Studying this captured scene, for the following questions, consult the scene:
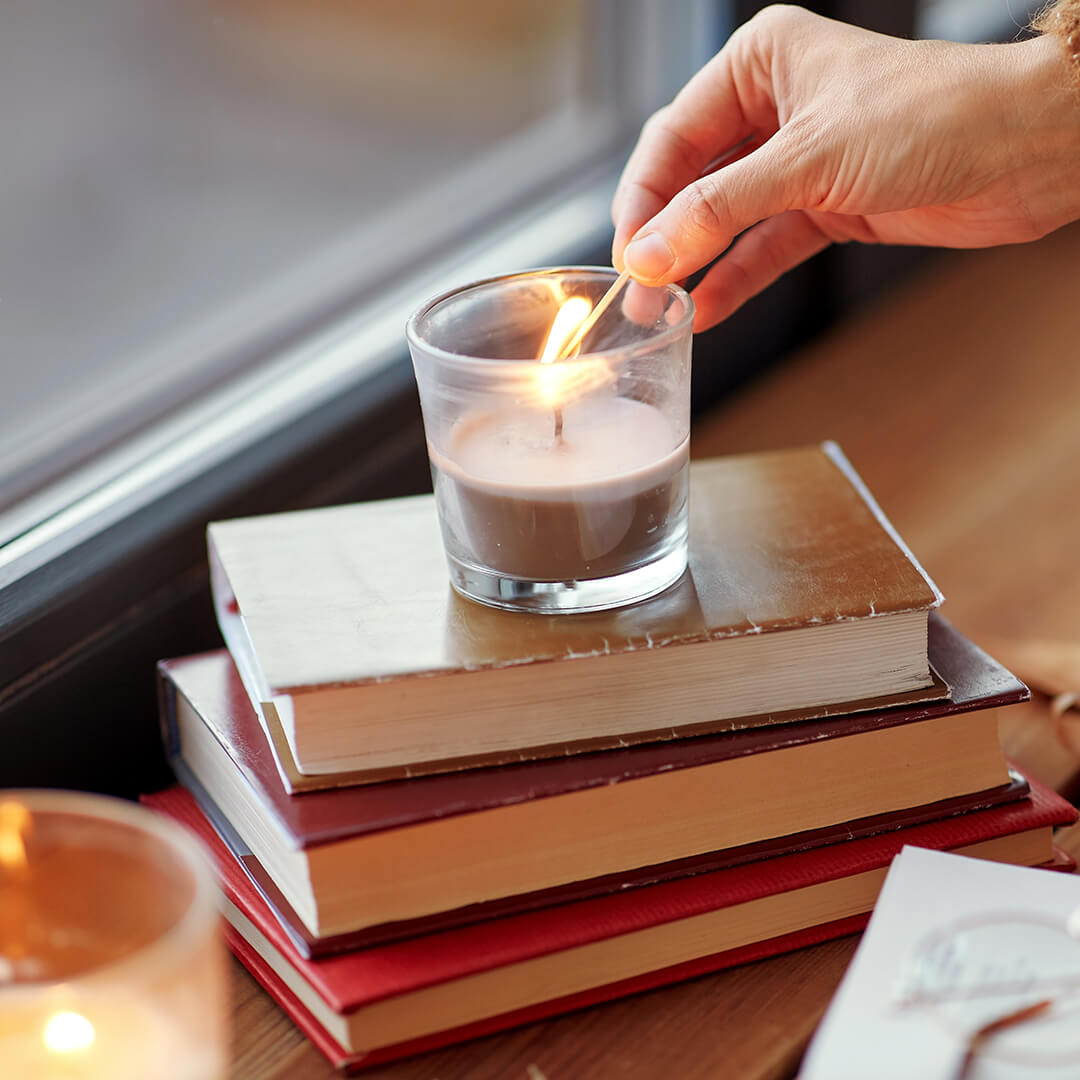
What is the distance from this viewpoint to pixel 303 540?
2.21 feet

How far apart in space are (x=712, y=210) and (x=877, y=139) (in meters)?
0.09

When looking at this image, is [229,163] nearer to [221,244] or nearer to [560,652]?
[221,244]

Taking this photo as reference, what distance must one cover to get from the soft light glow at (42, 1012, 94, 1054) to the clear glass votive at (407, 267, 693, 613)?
0.26m

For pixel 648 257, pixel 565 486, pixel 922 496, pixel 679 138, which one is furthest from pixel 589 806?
pixel 922 496

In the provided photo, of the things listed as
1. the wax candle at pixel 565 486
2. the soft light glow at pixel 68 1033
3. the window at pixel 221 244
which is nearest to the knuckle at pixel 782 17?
the wax candle at pixel 565 486

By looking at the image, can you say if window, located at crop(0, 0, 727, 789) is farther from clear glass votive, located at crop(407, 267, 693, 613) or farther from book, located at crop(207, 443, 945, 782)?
clear glass votive, located at crop(407, 267, 693, 613)

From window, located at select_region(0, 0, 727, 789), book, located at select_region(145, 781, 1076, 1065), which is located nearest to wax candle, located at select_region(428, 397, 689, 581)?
book, located at select_region(145, 781, 1076, 1065)

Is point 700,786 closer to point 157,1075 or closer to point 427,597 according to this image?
point 427,597

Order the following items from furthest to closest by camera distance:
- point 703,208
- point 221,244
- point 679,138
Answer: point 221,244
point 679,138
point 703,208

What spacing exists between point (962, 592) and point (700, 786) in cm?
40

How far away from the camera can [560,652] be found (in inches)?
22.0

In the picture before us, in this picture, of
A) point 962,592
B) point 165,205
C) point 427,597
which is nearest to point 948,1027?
point 427,597

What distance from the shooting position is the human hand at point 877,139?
0.63m

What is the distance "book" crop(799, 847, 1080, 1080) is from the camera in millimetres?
488
